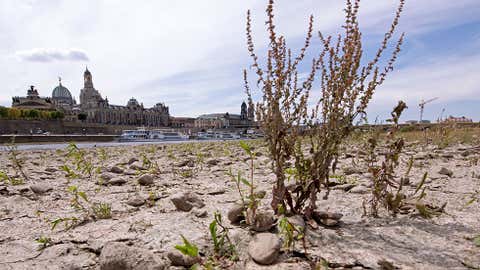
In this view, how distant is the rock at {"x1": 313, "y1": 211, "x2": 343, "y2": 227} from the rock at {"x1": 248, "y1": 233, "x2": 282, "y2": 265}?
2.05ft

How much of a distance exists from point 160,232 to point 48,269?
32.4 inches

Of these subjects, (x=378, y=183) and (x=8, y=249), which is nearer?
(x=8, y=249)

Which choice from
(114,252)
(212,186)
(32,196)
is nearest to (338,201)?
(212,186)

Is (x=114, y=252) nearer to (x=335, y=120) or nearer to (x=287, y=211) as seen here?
(x=287, y=211)

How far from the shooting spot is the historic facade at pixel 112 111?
12194cm

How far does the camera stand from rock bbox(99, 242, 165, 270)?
1.75 meters

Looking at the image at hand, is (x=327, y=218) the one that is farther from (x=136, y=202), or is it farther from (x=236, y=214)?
(x=136, y=202)

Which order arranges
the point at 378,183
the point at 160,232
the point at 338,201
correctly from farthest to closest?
1. the point at 338,201
2. the point at 378,183
3. the point at 160,232

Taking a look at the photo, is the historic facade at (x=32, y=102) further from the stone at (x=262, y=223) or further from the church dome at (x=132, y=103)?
the stone at (x=262, y=223)

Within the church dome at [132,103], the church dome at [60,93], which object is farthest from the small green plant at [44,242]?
the church dome at [60,93]

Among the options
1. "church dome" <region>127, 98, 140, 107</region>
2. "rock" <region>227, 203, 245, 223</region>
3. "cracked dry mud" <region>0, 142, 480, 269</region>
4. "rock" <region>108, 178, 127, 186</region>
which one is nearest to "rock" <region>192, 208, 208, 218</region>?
"cracked dry mud" <region>0, 142, 480, 269</region>

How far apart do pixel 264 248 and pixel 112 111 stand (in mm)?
137944

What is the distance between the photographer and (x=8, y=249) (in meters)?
2.21

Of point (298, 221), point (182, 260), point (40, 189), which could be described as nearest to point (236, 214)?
point (298, 221)
